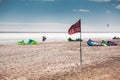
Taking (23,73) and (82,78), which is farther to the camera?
(23,73)

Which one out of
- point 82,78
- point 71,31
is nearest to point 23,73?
point 82,78

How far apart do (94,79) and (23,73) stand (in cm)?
437

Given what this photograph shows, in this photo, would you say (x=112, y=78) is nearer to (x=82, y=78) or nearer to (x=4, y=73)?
(x=82, y=78)

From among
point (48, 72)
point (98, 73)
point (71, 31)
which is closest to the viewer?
point (98, 73)

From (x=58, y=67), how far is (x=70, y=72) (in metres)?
2.02

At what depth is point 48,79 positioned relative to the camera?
1248 cm

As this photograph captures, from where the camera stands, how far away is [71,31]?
1725 cm

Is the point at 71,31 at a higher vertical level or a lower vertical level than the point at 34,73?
higher

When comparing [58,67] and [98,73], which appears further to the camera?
[58,67]

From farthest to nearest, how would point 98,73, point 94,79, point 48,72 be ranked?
point 48,72, point 98,73, point 94,79

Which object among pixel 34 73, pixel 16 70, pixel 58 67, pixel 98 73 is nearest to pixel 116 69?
pixel 98 73

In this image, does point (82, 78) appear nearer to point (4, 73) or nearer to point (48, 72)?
point (48, 72)

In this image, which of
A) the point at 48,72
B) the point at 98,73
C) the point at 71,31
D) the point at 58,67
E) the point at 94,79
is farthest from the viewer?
the point at 71,31

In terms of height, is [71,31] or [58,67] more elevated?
[71,31]
